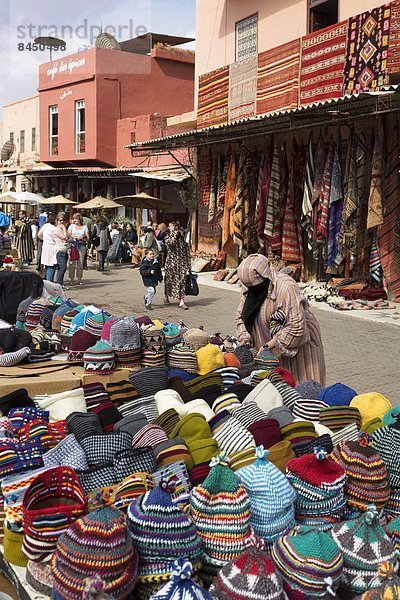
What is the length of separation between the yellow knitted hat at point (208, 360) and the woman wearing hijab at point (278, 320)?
27.0 inches

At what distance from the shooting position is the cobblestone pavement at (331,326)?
23.1ft

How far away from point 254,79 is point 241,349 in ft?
39.1

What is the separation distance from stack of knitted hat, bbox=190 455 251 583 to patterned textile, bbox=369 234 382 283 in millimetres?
10039

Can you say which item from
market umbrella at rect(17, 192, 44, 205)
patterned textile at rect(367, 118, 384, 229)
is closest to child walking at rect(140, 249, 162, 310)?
patterned textile at rect(367, 118, 384, 229)

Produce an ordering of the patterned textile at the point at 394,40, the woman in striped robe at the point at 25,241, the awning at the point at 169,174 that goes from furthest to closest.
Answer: the woman in striped robe at the point at 25,241 → the awning at the point at 169,174 → the patterned textile at the point at 394,40

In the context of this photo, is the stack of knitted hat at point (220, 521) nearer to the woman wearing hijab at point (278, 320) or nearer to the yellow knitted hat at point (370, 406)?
the yellow knitted hat at point (370, 406)

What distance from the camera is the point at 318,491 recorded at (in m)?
1.89

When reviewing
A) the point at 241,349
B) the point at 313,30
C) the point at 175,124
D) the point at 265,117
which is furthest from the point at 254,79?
the point at 241,349

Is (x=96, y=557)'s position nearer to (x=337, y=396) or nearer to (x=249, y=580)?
(x=249, y=580)

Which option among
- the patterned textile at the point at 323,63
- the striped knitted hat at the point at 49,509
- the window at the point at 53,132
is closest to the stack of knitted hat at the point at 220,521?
the striped knitted hat at the point at 49,509

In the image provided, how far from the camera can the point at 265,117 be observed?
1191 cm

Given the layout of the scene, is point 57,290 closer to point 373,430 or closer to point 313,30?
point 373,430

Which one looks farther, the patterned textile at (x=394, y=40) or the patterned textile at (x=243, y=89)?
the patterned textile at (x=243, y=89)

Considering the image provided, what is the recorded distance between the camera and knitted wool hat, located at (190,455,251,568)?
173 cm
